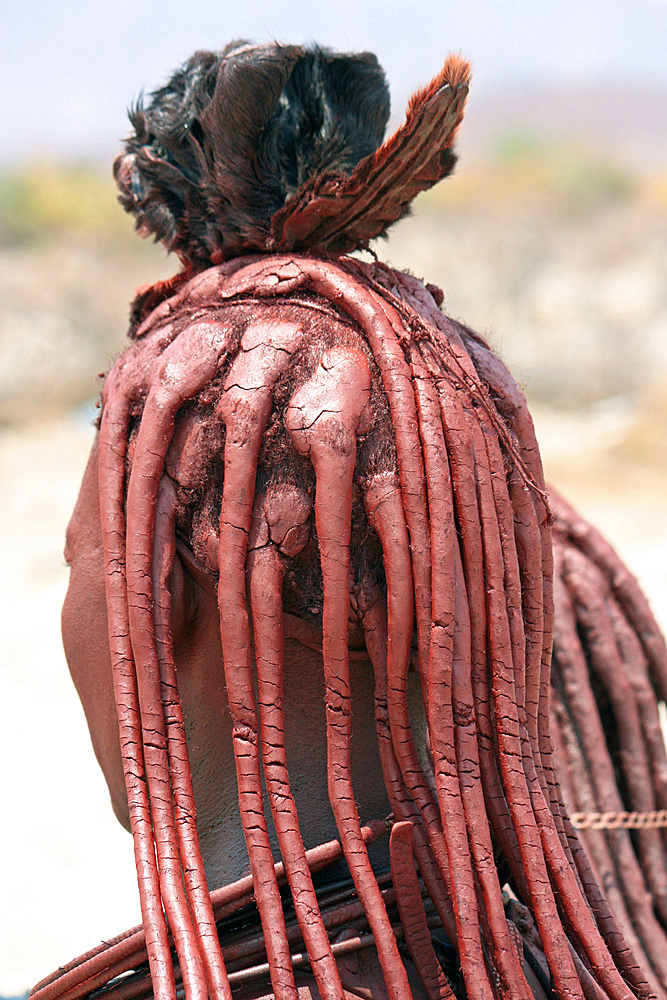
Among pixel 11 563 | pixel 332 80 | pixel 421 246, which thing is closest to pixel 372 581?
pixel 332 80

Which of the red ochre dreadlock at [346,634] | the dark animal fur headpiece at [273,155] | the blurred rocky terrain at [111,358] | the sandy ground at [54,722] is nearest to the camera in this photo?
the red ochre dreadlock at [346,634]

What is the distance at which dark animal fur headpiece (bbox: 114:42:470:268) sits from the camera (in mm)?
1241

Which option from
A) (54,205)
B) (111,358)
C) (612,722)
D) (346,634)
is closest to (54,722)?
(612,722)

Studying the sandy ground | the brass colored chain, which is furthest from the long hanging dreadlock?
the sandy ground

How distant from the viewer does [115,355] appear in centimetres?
147

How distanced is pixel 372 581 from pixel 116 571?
306 mm

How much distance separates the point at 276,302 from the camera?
4.09 ft

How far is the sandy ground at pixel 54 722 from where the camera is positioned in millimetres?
3354

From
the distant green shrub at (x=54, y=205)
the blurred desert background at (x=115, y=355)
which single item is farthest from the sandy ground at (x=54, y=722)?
the distant green shrub at (x=54, y=205)

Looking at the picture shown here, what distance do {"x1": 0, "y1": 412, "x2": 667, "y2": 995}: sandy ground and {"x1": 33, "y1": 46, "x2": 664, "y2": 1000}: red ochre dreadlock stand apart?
87.0 inches

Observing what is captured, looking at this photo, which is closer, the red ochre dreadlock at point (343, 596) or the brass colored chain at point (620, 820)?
the red ochre dreadlock at point (343, 596)

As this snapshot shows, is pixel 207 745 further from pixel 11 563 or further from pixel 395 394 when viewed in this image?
pixel 11 563

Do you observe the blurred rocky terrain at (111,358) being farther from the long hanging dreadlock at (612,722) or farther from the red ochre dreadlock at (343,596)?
the long hanging dreadlock at (612,722)

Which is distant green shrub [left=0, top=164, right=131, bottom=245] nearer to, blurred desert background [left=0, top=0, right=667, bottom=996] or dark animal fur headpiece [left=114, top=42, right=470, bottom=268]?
blurred desert background [left=0, top=0, right=667, bottom=996]
